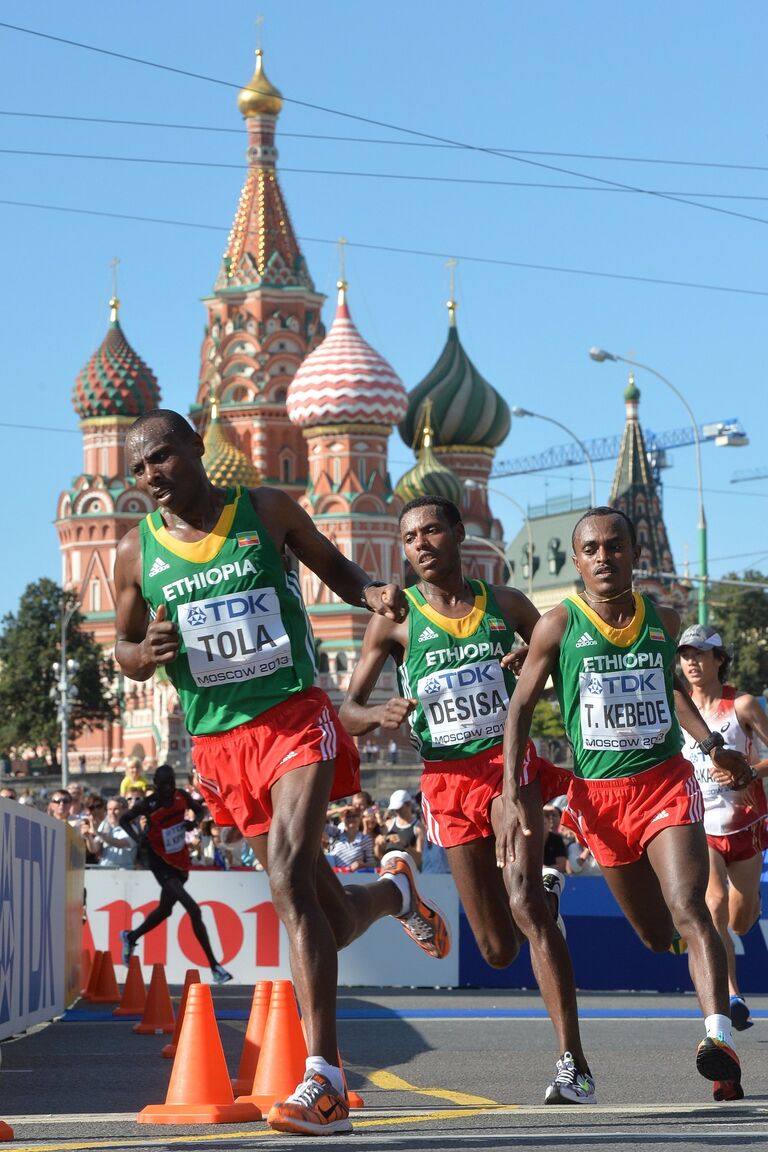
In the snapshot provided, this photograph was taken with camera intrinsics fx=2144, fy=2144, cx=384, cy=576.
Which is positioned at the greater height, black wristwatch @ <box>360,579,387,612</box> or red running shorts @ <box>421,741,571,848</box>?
black wristwatch @ <box>360,579,387,612</box>

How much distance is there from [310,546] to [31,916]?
5114 mm

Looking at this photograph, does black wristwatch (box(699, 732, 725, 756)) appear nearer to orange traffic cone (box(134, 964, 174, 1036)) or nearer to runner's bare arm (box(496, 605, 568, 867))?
runner's bare arm (box(496, 605, 568, 867))

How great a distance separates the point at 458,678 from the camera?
27.3ft

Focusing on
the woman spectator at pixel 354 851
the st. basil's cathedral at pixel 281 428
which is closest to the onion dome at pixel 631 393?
the st. basil's cathedral at pixel 281 428

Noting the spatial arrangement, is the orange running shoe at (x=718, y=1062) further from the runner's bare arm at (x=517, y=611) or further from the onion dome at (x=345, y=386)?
the onion dome at (x=345, y=386)

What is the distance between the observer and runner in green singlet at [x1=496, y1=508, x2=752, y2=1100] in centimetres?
762

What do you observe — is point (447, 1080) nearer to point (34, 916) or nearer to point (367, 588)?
point (367, 588)

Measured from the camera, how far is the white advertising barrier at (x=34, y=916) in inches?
416

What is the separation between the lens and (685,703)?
8.44m

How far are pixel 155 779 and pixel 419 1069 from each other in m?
6.92

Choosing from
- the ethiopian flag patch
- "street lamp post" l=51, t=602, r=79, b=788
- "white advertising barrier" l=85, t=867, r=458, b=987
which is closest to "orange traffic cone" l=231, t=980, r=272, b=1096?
the ethiopian flag patch

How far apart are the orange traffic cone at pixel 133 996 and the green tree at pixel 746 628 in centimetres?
8549

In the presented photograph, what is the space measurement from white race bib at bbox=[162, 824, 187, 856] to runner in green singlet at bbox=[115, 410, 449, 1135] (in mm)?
9001

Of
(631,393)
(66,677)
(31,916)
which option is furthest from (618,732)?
(631,393)
